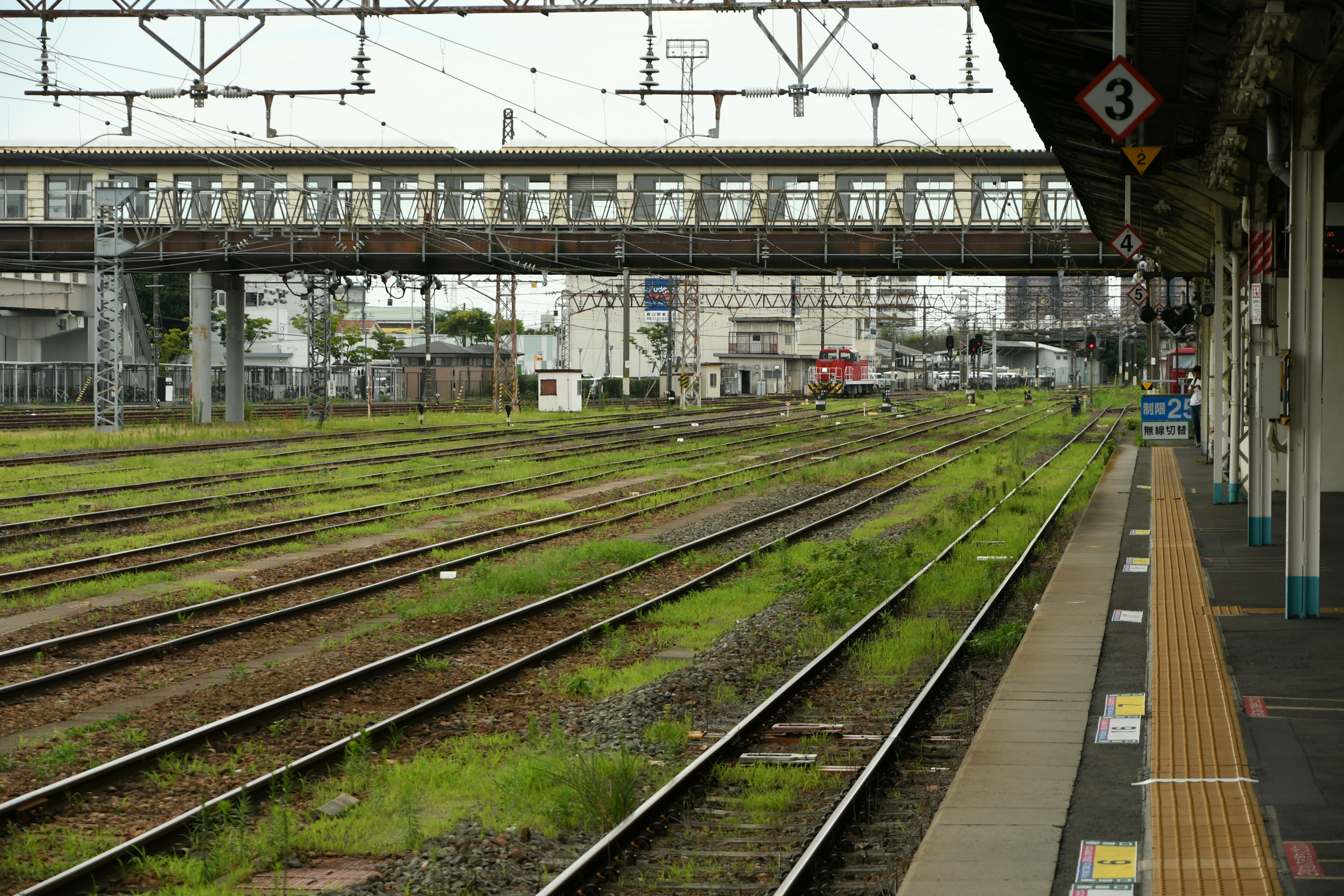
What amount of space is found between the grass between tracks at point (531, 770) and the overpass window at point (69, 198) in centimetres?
5328

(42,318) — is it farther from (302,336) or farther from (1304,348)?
(1304,348)

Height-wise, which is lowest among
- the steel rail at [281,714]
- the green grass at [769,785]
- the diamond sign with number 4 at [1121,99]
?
the green grass at [769,785]

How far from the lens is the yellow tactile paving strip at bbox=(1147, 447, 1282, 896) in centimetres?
550

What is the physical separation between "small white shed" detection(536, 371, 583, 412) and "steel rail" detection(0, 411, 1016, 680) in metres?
38.3

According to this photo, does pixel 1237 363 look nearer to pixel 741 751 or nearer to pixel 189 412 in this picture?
pixel 741 751

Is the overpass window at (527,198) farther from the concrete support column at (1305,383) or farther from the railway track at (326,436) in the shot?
the concrete support column at (1305,383)

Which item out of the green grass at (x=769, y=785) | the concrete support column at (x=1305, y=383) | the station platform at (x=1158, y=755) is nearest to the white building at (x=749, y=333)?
the station platform at (x=1158, y=755)

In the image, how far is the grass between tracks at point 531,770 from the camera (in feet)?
21.5

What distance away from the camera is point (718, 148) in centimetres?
6247

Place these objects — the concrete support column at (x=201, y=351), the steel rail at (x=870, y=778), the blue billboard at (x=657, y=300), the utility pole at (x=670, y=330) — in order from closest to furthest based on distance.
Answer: the steel rail at (x=870, y=778) → the concrete support column at (x=201, y=351) → the utility pole at (x=670, y=330) → the blue billboard at (x=657, y=300)

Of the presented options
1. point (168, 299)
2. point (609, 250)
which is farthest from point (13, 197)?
point (609, 250)

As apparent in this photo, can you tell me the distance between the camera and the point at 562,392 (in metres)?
61.9

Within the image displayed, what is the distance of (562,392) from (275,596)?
48201 millimetres

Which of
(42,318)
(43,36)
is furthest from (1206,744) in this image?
(42,318)
